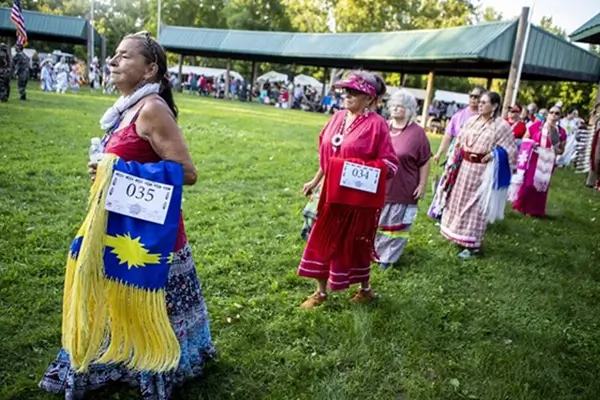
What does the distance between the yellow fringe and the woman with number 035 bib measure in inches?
64.3

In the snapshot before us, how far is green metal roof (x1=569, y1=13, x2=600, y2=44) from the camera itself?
31.9 feet

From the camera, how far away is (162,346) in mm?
2291

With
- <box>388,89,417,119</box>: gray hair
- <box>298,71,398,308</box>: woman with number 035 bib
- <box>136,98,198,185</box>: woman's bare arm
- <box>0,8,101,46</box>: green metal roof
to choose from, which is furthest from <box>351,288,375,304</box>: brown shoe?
<box>0,8,101,46</box>: green metal roof

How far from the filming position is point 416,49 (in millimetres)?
20141

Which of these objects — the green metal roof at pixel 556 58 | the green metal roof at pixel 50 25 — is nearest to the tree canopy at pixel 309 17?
the green metal roof at pixel 50 25

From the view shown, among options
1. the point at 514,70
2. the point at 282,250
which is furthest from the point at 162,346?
the point at 514,70

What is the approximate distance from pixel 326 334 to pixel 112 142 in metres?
2.09

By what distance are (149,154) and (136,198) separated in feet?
0.89

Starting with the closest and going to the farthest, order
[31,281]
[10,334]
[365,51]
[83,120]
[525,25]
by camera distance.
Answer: [10,334] → [31,281] → [83,120] → [525,25] → [365,51]

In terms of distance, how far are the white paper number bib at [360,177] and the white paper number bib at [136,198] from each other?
5.30ft

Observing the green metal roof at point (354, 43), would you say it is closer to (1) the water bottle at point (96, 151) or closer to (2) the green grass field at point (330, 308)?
(2) the green grass field at point (330, 308)

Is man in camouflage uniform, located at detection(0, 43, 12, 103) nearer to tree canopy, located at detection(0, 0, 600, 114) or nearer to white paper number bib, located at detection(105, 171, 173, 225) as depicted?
white paper number bib, located at detection(105, 171, 173, 225)

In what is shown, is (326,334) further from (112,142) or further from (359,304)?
(112,142)

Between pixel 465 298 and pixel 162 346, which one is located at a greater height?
pixel 162 346
